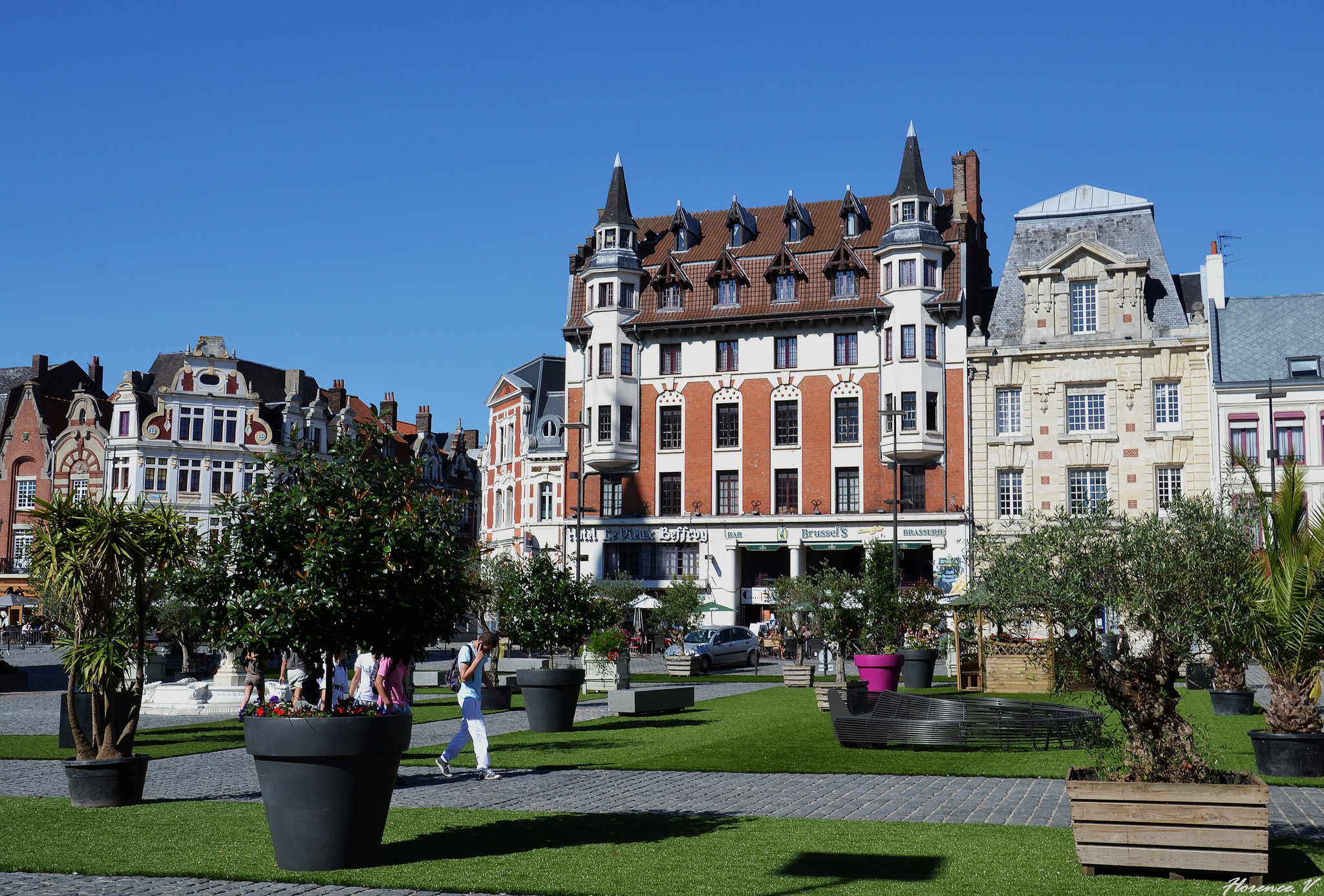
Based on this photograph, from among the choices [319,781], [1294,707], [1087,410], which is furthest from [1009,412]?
[319,781]

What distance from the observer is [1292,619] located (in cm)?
1326

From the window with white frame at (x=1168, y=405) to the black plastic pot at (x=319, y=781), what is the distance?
44560 millimetres

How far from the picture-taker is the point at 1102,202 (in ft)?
170

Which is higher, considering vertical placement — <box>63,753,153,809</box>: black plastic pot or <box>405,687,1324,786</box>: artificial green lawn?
<box>63,753,153,809</box>: black plastic pot

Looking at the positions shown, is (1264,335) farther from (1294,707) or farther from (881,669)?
(1294,707)

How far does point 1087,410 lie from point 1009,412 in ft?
9.75

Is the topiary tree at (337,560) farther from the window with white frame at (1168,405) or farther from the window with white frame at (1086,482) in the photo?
the window with white frame at (1168,405)

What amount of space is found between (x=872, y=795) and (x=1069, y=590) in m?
4.14

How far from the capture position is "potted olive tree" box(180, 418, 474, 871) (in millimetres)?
A: 8664

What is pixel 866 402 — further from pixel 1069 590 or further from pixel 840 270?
pixel 1069 590

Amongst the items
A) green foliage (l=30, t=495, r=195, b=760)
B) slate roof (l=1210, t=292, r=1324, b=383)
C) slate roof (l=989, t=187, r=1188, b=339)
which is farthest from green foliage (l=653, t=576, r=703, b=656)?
green foliage (l=30, t=495, r=195, b=760)

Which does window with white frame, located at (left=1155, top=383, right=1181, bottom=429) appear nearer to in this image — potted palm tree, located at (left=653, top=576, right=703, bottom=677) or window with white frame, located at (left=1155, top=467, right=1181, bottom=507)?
window with white frame, located at (left=1155, top=467, right=1181, bottom=507)

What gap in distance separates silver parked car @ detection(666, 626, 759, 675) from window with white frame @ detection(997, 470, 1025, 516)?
13.1 metres

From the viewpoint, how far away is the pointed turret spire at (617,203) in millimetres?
57312
